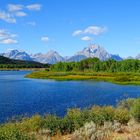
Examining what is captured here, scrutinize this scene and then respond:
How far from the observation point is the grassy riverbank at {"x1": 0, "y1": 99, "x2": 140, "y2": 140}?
779 inches

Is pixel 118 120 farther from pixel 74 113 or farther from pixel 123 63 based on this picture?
pixel 123 63

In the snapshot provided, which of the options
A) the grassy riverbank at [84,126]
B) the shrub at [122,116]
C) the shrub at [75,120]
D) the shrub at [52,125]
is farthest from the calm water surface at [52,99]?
the shrub at [122,116]

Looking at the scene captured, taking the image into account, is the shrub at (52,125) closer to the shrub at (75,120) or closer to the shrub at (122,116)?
the shrub at (75,120)

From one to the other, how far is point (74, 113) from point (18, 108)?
23713mm

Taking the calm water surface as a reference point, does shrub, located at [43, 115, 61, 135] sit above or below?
above

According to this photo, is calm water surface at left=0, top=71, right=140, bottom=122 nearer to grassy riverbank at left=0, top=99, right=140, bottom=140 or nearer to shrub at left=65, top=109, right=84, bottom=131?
shrub at left=65, top=109, right=84, bottom=131

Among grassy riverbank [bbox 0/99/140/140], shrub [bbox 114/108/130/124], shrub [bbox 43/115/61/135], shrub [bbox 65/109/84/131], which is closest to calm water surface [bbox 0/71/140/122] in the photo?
shrub [bbox 65/109/84/131]

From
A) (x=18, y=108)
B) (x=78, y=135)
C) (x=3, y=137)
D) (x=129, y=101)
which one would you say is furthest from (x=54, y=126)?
(x=18, y=108)

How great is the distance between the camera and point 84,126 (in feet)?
71.5

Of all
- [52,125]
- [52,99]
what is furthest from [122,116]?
[52,99]

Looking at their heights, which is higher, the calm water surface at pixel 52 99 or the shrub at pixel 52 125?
the shrub at pixel 52 125

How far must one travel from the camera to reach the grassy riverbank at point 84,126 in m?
19.8

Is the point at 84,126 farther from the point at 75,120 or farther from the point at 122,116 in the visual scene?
the point at 122,116

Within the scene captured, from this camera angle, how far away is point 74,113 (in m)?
25.3
